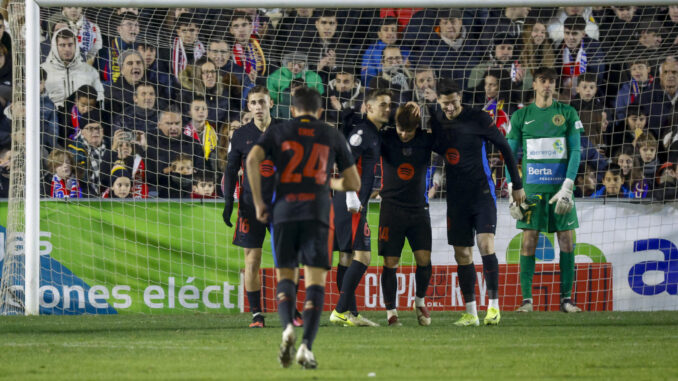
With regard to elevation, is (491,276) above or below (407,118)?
below

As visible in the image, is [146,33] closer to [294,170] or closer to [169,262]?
[169,262]

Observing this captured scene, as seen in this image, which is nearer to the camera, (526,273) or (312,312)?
(312,312)

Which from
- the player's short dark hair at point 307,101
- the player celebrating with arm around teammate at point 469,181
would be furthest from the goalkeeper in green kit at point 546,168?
the player's short dark hair at point 307,101

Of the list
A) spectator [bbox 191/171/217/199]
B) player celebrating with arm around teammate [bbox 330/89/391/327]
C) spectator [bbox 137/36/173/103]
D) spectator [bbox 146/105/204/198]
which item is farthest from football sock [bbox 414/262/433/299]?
spectator [bbox 137/36/173/103]

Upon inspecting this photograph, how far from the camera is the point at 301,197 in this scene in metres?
5.95

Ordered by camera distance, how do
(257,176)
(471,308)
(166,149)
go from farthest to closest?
1. (166,149)
2. (471,308)
3. (257,176)

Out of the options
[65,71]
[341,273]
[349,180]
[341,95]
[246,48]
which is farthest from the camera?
[246,48]

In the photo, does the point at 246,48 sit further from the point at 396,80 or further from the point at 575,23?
the point at 575,23

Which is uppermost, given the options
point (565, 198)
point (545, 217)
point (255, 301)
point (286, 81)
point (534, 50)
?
point (534, 50)

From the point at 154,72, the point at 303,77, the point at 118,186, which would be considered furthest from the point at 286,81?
the point at 118,186

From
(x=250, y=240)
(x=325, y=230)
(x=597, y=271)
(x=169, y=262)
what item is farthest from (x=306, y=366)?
(x=597, y=271)

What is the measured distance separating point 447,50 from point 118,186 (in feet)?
15.4

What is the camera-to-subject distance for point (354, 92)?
12234mm

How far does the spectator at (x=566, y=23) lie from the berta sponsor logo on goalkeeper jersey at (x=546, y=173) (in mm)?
3565
